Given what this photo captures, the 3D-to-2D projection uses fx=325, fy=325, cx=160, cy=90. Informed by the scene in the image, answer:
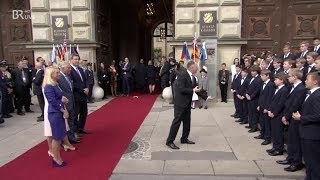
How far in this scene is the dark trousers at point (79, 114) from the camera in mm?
7639

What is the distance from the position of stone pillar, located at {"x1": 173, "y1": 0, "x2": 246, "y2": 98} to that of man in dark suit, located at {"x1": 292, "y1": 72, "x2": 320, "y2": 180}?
776 centimetres

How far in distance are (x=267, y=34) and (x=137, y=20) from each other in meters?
9.38

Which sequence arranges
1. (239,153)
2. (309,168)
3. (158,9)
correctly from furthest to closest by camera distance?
(158,9) → (239,153) → (309,168)

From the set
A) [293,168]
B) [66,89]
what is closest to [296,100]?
[293,168]

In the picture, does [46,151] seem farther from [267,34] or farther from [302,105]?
[267,34]

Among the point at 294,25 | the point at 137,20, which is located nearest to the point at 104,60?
the point at 137,20

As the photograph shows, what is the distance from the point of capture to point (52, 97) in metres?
5.60

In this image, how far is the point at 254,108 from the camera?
8.04 m

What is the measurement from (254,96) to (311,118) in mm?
3424

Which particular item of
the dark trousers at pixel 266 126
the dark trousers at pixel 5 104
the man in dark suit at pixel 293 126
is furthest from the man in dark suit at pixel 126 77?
the man in dark suit at pixel 293 126

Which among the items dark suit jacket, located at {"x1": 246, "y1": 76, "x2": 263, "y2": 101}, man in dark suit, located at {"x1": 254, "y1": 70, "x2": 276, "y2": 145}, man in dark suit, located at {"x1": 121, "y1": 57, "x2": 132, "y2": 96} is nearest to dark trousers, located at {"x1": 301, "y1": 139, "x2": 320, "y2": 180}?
man in dark suit, located at {"x1": 254, "y1": 70, "x2": 276, "y2": 145}

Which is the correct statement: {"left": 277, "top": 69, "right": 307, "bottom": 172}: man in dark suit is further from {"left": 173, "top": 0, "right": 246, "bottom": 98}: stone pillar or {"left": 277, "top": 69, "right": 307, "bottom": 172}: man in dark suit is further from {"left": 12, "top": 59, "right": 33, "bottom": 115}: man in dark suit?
{"left": 12, "top": 59, "right": 33, "bottom": 115}: man in dark suit

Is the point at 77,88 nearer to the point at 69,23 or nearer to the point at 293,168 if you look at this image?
the point at 293,168

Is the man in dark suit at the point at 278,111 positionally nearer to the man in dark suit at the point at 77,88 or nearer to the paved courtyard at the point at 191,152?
the paved courtyard at the point at 191,152
